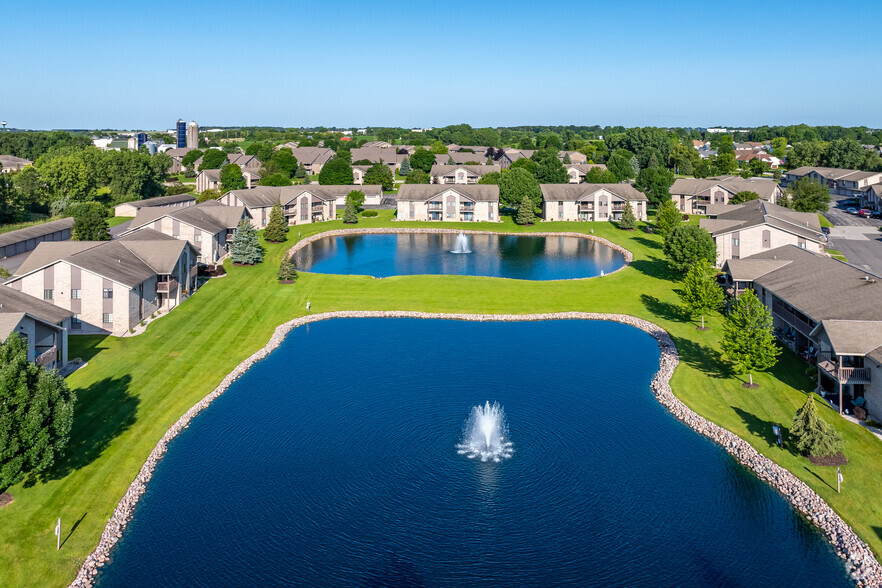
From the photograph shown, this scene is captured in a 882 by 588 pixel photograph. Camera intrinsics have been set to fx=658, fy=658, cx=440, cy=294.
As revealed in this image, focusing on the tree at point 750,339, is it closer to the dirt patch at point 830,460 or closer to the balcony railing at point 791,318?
the balcony railing at point 791,318

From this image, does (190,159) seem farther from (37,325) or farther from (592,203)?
(37,325)

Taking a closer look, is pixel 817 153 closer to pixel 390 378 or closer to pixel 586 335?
pixel 586 335

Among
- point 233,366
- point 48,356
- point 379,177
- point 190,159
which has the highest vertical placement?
point 190,159

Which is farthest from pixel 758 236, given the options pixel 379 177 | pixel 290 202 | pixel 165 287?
Result: pixel 379 177

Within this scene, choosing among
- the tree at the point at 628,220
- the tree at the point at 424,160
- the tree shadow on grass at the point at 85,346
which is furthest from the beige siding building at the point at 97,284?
the tree at the point at 424,160

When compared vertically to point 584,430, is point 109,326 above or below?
above

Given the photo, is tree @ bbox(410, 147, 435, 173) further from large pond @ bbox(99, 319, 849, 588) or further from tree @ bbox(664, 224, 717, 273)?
large pond @ bbox(99, 319, 849, 588)

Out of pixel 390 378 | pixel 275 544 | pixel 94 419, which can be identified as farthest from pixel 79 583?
pixel 390 378
